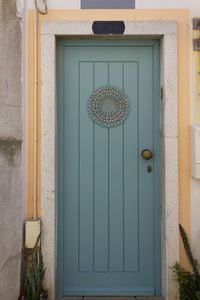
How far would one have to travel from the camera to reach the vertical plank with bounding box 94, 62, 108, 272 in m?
2.93

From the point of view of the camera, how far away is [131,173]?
2.93 metres

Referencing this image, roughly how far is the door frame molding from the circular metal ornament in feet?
1.21

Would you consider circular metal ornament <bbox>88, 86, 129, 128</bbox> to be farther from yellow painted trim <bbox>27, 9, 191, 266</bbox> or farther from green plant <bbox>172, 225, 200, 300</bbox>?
green plant <bbox>172, 225, 200, 300</bbox>

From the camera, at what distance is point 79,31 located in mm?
2742

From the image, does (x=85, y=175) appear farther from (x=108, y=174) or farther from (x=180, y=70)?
(x=180, y=70)

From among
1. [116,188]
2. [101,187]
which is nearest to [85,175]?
[101,187]

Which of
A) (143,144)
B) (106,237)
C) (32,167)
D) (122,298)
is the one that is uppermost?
(143,144)

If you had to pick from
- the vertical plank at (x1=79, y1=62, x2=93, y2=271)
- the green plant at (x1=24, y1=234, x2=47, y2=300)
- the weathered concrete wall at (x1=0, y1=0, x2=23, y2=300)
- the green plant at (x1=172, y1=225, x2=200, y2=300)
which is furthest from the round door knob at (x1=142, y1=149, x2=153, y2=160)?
the green plant at (x1=24, y1=234, x2=47, y2=300)

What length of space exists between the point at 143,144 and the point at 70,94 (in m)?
0.83

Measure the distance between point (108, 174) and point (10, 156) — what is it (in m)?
0.90

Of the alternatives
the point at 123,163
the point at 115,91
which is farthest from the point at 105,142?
the point at 115,91

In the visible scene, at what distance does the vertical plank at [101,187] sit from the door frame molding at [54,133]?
39 centimetres

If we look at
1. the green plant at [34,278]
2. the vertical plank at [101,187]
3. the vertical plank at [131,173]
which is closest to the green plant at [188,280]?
the vertical plank at [131,173]

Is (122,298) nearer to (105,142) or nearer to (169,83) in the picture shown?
(105,142)
